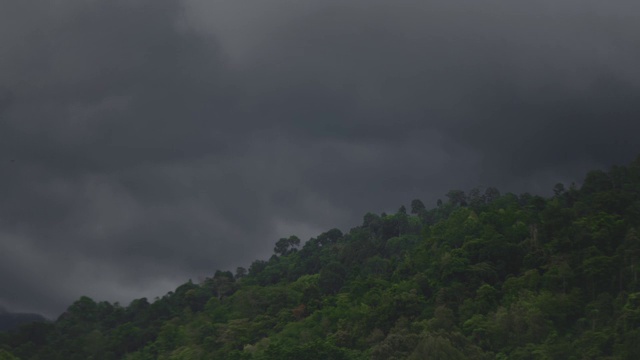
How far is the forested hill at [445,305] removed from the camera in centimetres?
5828

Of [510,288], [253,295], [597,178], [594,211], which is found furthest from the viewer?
[253,295]

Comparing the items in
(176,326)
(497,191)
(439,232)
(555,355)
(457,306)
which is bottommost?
(555,355)

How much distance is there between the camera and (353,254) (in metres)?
112

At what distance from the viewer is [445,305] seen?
6894cm

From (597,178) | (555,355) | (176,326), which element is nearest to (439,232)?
(597,178)

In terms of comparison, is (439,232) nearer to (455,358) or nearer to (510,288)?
(510,288)

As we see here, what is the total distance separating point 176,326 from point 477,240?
39233 mm

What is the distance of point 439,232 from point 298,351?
35490 mm

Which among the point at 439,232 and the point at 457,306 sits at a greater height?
the point at 439,232

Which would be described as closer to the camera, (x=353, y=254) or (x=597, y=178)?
(x=597, y=178)

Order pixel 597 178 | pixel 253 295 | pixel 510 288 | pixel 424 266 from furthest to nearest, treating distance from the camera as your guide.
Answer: pixel 253 295, pixel 597 178, pixel 424 266, pixel 510 288

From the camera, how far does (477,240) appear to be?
7738 centimetres

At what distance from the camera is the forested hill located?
5828cm

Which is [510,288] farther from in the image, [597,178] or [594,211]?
[597,178]
